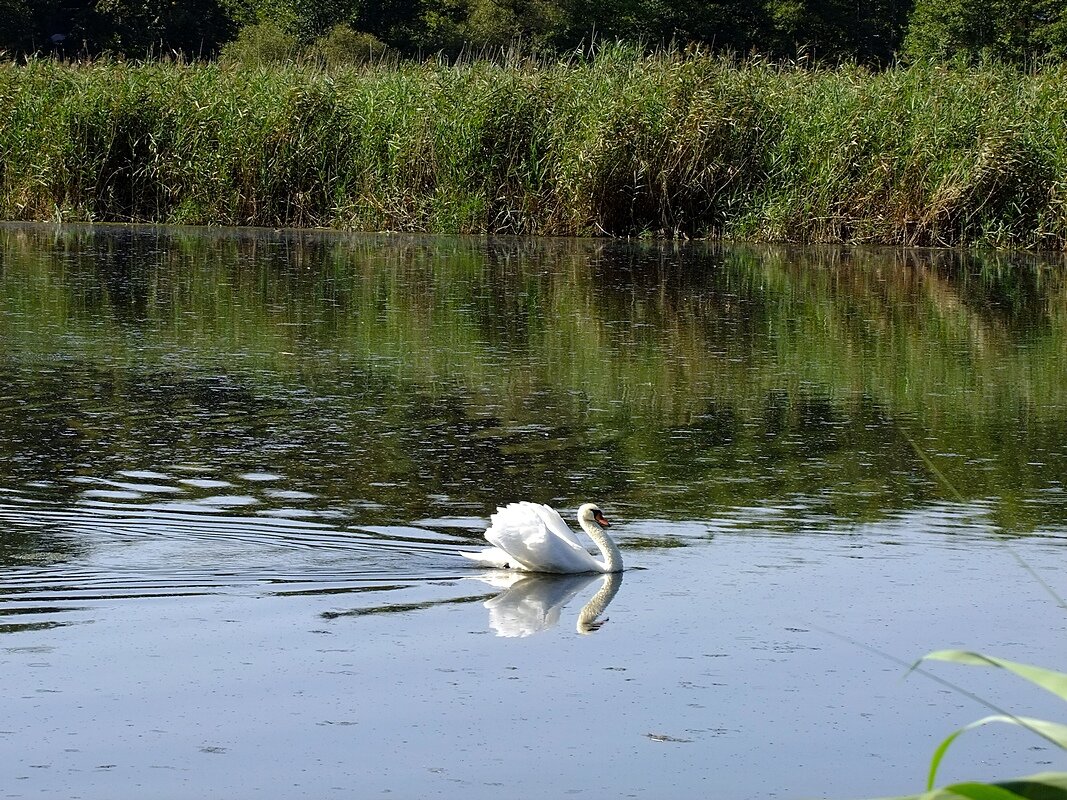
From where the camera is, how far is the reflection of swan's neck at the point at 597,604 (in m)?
5.08

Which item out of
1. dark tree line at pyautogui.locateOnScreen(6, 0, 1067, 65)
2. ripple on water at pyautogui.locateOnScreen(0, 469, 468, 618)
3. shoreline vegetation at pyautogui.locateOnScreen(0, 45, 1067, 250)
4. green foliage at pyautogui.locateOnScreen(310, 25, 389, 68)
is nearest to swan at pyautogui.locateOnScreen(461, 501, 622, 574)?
ripple on water at pyautogui.locateOnScreen(0, 469, 468, 618)

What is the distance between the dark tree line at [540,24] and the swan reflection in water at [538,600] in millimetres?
35077

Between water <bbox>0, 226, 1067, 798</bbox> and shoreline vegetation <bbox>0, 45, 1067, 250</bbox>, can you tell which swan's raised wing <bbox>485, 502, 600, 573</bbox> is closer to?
water <bbox>0, 226, 1067, 798</bbox>

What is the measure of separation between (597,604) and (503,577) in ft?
1.32

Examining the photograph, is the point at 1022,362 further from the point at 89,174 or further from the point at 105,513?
the point at 89,174

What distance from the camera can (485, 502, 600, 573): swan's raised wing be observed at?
548cm

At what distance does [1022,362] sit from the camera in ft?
35.4

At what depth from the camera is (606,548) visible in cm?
559

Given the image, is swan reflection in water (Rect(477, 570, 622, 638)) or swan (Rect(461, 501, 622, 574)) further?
swan (Rect(461, 501, 622, 574))

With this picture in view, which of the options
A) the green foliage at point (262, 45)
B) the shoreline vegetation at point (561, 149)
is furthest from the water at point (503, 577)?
the green foliage at point (262, 45)

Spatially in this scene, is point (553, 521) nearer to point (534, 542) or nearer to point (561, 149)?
point (534, 542)

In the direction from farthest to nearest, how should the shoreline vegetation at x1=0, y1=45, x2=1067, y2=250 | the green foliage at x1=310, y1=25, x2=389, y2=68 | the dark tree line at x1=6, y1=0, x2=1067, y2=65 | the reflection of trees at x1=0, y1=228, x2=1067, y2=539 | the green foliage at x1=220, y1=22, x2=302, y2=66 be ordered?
the dark tree line at x1=6, y1=0, x2=1067, y2=65 → the green foliage at x1=310, y1=25, x2=389, y2=68 → the green foliage at x1=220, y1=22, x2=302, y2=66 → the shoreline vegetation at x1=0, y1=45, x2=1067, y2=250 → the reflection of trees at x1=0, y1=228, x2=1067, y2=539

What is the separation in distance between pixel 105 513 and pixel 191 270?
31.8 feet

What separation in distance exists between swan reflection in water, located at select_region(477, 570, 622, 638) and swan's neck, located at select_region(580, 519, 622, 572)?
32 mm
